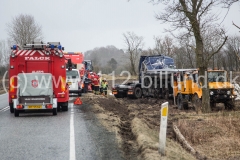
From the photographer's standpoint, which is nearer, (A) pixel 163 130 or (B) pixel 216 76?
(A) pixel 163 130

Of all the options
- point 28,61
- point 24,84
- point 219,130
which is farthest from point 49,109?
point 219,130

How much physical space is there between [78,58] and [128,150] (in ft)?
93.0

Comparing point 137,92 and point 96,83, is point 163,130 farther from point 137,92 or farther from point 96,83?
point 96,83

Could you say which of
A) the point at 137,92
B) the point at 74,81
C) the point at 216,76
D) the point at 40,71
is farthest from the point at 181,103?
the point at 74,81

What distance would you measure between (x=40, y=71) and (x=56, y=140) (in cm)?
814

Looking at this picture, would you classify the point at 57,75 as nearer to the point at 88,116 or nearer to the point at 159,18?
the point at 88,116

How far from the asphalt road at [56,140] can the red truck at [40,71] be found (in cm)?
196

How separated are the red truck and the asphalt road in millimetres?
1960

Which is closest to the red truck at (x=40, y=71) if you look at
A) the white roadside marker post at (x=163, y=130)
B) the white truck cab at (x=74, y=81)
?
the white roadside marker post at (x=163, y=130)

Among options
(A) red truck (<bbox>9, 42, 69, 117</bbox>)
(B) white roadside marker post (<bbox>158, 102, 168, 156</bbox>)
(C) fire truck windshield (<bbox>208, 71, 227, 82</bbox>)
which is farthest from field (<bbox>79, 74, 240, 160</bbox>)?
(C) fire truck windshield (<bbox>208, 71, 227, 82</bbox>)

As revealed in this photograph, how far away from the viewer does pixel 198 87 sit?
68.3 ft

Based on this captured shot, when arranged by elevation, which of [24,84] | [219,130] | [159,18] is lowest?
[219,130]

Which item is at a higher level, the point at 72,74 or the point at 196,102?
the point at 72,74

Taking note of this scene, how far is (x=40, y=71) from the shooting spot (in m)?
18.6
